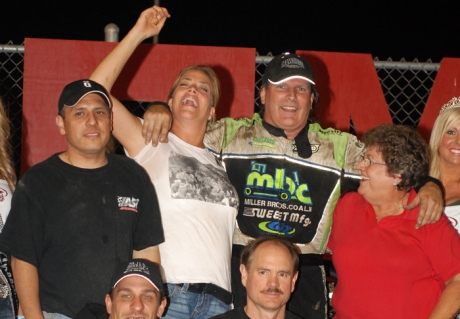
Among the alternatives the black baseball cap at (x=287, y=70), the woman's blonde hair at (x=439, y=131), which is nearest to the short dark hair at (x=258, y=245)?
the black baseball cap at (x=287, y=70)

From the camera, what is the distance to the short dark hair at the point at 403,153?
411cm

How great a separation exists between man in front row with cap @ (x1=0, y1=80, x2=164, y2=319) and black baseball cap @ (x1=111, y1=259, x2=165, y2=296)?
48 millimetres

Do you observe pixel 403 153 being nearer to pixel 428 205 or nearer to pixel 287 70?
pixel 428 205

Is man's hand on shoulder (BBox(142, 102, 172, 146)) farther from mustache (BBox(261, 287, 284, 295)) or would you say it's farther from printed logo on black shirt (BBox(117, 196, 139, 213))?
mustache (BBox(261, 287, 284, 295))

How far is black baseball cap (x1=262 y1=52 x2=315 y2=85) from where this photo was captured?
4480 millimetres

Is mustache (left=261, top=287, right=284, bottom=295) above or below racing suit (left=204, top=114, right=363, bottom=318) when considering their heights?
below

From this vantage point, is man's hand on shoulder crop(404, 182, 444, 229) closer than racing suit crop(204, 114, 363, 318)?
Yes

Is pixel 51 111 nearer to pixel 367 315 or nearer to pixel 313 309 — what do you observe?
pixel 313 309

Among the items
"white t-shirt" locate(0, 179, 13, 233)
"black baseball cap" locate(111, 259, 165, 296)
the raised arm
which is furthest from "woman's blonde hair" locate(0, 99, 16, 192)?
"black baseball cap" locate(111, 259, 165, 296)

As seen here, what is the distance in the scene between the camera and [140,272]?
368 centimetres

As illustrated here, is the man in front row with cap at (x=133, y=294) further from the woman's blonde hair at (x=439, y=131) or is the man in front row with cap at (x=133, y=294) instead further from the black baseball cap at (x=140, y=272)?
the woman's blonde hair at (x=439, y=131)

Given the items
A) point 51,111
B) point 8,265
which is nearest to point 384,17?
point 51,111

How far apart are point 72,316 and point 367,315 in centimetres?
153

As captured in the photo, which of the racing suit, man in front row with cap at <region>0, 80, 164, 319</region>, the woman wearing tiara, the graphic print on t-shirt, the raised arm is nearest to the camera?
man in front row with cap at <region>0, 80, 164, 319</region>
